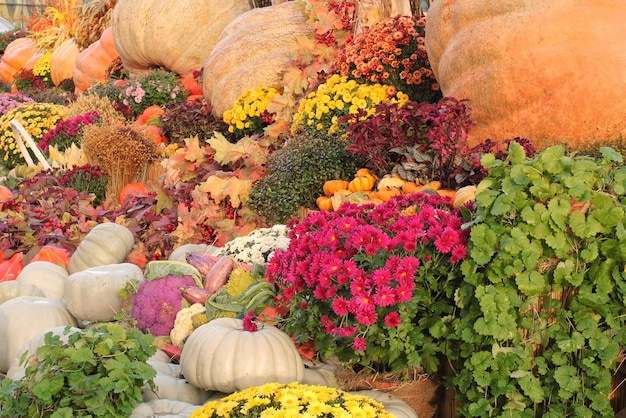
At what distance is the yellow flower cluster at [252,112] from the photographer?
704 cm

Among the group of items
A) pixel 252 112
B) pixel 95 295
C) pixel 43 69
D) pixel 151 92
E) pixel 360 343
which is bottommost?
pixel 43 69

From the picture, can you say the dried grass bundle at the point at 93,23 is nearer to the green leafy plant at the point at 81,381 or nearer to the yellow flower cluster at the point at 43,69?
the yellow flower cluster at the point at 43,69

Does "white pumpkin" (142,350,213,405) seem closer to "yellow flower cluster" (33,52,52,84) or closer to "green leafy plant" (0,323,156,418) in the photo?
"green leafy plant" (0,323,156,418)

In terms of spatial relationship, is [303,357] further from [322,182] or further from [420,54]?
[420,54]

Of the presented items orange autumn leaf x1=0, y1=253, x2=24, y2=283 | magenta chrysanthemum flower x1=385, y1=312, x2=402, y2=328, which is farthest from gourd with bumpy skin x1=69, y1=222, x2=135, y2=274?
magenta chrysanthemum flower x1=385, y1=312, x2=402, y2=328

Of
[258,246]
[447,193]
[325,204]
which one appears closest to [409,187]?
[447,193]

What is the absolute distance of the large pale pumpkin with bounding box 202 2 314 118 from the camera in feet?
24.4

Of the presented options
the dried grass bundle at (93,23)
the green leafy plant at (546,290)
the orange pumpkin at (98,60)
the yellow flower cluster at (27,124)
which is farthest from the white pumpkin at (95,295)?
the dried grass bundle at (93,23)

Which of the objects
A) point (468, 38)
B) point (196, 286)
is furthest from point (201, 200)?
point (468, 38)

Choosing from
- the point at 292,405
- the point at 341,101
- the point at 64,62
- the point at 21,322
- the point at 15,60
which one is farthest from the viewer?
the point at 15,60

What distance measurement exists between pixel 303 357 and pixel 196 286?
104cm

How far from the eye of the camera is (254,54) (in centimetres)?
767

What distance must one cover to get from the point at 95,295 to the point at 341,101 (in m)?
2.55

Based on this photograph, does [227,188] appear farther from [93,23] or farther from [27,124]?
[93,23]
